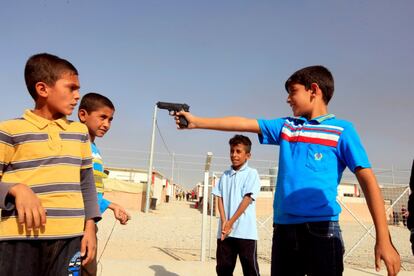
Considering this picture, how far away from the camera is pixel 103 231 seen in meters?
10.2

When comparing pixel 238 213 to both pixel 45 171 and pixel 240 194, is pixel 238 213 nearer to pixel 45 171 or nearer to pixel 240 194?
pixel 240 194

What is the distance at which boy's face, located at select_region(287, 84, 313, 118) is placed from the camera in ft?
7.88

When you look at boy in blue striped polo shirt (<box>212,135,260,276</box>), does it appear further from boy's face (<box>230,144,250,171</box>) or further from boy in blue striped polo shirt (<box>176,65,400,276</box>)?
boy in blue striped polo shirt (<box>176,65,400,276</box>)

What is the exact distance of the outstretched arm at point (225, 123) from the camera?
2488 millimetres

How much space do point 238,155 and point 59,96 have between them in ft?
8.34

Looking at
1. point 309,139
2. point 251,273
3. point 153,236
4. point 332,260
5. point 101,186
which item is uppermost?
point 309,139

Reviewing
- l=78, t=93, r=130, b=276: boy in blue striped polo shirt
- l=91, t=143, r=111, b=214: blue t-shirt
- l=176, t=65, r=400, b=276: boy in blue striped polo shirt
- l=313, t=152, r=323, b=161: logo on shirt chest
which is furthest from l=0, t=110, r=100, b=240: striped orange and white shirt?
l=313, t=152, r=323, b=161: logo on shirt chest

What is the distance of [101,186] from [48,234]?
1.18 meters

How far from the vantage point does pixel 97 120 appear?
9.88 ft

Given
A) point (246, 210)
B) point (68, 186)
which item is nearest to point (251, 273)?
point (246, 210)

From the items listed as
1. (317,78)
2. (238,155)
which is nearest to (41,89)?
(317,78)

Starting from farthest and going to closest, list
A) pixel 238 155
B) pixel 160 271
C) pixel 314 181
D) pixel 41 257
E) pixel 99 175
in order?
pixel 160 271
pixel 238 155
pixel 99 175
pixel 314 181
pixel 41 257

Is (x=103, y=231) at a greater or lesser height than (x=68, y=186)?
lesser

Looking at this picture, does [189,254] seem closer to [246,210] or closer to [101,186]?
[246,210]
